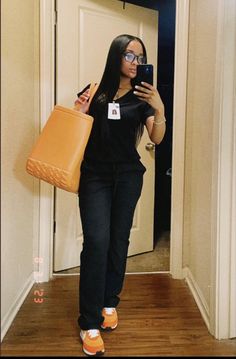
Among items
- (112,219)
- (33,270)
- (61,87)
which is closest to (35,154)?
(112,219)

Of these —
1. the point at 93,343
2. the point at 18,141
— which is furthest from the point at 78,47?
the point at 93,343

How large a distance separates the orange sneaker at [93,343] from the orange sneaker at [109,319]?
0.14m

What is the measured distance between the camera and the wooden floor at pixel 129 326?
139 cm

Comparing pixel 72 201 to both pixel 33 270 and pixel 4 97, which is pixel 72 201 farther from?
pixel 4 97

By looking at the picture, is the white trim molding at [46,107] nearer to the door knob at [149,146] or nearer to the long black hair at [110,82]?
the long black hair at [110,82]

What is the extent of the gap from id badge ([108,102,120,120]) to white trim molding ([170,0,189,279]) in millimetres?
792

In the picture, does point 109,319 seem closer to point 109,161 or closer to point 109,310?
point 109,310

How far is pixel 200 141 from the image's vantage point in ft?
5.97

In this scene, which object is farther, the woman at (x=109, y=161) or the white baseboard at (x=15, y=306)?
the white baseboard at (x=15, y=306)

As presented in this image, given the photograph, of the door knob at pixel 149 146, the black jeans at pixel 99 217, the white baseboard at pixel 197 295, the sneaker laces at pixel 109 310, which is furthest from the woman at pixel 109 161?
the door knob at pixel 149 146

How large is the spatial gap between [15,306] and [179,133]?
128 cm

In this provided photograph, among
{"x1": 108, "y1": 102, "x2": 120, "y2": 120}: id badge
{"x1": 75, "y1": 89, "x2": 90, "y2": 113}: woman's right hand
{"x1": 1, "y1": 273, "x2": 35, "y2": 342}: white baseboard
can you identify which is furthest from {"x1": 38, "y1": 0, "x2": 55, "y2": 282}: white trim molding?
{"x1": 108, "y1": 102, "x2": 120, "y2": 120}: id badge

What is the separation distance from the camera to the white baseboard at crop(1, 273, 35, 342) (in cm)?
148

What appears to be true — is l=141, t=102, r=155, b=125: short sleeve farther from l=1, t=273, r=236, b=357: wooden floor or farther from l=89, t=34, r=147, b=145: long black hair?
l=1, t=273, r=236, b=357: wooden floor
